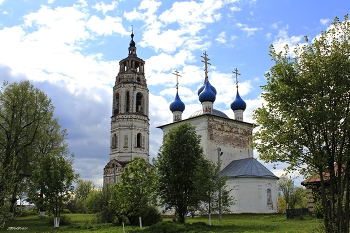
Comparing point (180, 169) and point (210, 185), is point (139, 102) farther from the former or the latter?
point (210, 185)

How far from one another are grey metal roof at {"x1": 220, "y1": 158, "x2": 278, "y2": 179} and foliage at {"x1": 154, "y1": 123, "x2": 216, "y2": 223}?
824 cm

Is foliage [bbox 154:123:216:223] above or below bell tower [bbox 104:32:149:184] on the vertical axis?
below

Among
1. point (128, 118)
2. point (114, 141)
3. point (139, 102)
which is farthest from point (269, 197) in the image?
point (139, 102)

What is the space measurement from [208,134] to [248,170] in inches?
193

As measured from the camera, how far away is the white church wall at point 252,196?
30.1m

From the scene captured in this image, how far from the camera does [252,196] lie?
3016 cm

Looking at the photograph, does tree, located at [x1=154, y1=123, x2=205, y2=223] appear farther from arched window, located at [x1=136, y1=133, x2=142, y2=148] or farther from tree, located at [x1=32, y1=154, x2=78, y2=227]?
arched window, located at [x1=136, y1=133, x2=142, y2=148]

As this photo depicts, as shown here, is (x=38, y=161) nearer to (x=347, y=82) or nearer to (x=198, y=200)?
(x=198, y=200)

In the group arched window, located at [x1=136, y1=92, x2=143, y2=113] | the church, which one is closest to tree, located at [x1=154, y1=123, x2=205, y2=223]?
the church

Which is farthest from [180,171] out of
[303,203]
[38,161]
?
[303,203]

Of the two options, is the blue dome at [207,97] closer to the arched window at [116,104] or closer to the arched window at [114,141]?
the arched window at [114,141]

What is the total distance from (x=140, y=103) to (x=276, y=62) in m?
37.5

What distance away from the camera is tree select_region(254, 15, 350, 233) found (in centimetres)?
1270

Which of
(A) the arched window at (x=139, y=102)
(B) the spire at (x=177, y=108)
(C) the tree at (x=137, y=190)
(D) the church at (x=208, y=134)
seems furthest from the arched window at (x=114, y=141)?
(C) the tree at (x=137, y=190)
